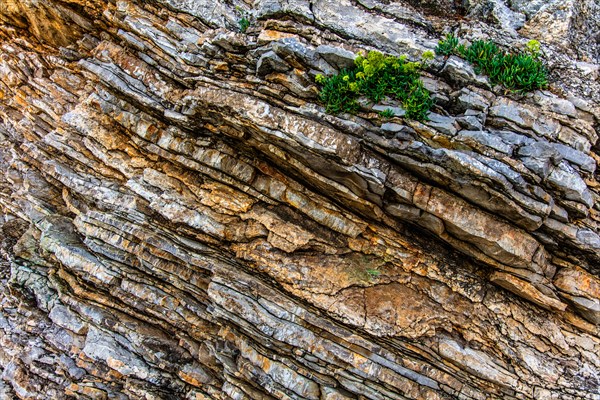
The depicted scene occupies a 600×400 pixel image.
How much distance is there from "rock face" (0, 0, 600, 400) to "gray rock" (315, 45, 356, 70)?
36 mm

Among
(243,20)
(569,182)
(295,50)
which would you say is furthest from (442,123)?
(243,20)

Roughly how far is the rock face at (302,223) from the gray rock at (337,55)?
36mm

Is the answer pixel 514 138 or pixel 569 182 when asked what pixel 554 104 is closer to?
pixel 514 138

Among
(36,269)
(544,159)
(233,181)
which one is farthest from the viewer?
(36,269)

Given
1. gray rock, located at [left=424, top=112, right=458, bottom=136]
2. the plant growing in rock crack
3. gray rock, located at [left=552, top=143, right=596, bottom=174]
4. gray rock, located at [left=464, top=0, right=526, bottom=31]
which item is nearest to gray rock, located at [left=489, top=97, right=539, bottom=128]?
gray rock, located at [left=552, top=143, right=596, bottom=174]

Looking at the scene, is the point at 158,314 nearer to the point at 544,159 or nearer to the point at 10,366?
the point at 10,366

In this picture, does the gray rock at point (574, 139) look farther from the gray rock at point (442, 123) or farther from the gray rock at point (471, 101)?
the gray rock at point (442, 123)

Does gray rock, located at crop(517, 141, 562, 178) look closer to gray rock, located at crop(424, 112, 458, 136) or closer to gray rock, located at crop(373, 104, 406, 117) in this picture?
gray rock, located at crop(424, 112, 458, 136)

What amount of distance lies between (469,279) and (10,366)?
13589mm

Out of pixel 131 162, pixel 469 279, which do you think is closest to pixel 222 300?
pixel 131 162

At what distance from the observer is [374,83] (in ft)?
29.3

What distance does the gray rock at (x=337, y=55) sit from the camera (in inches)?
356

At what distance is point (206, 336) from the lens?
10.9m

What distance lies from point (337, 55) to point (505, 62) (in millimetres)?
3875
